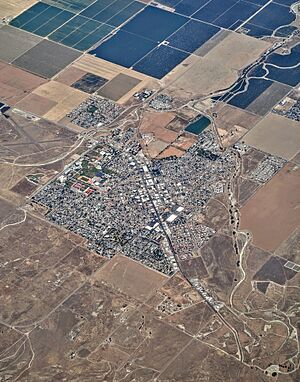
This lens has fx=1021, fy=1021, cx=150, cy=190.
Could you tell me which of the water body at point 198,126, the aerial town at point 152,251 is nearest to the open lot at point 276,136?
the aerial town at point 152,251

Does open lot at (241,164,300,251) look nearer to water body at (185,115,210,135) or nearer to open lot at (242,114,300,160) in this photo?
open lot at (242,114,300,160)

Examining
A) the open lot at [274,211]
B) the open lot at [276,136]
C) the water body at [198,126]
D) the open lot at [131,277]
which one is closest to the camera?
the open lot at [131,277]

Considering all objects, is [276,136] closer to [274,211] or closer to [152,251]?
[274,211]

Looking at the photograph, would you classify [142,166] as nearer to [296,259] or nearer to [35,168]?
[35,168]

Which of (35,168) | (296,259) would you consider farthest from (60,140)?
(296,259)

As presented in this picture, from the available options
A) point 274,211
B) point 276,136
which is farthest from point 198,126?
point 274,211

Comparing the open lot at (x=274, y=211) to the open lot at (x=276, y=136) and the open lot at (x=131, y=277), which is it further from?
the open lot at (x=131, y=277)

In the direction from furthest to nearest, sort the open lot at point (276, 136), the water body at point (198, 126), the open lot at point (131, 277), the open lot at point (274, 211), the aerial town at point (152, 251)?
1. the water body at point (198, 126)
2. the open lot at point (276, 136)
3. the open lot at point (274, 211)
4. the open lot at point (131, 277)
5. the aerial town at point (152, 251)
